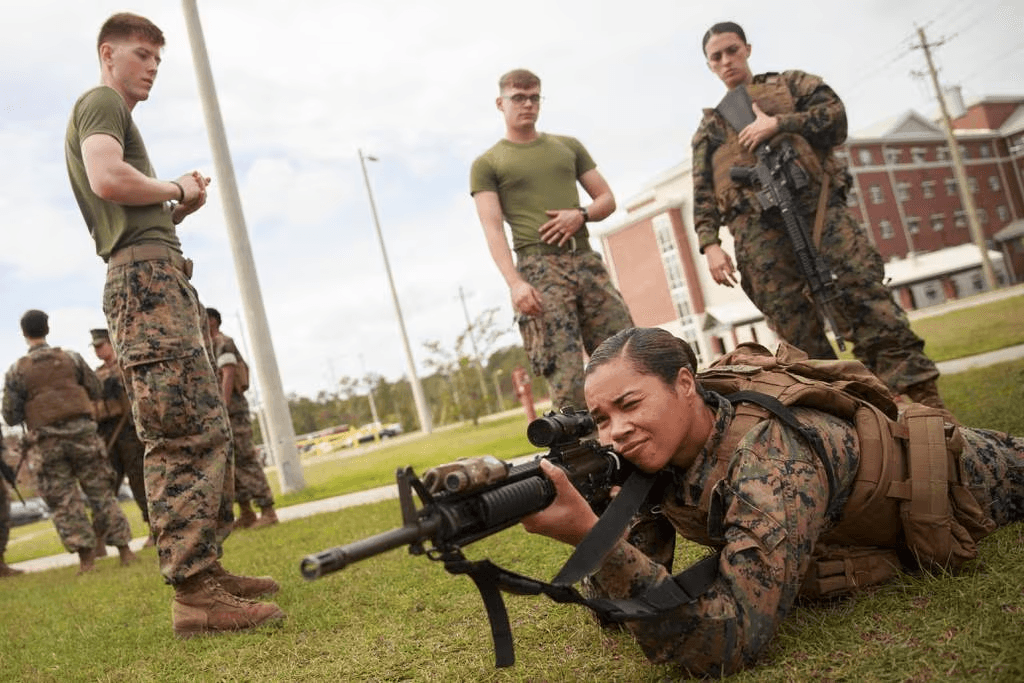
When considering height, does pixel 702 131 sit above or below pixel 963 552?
above

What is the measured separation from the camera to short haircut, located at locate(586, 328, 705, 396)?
2.12m

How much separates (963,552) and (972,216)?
137 feet

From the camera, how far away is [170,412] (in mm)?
3453

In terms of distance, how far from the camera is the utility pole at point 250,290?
11992mm

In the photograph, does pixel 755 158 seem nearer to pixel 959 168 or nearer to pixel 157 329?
pixel 157 329

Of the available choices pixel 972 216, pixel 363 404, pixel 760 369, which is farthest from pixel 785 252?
pixel 363 404

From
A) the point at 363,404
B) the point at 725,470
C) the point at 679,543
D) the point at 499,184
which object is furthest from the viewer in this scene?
the point at 363,404

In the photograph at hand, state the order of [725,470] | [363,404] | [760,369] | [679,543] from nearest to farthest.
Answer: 1. [725,470]
2. [760,369]
3. [679,543]
4. [363,404]

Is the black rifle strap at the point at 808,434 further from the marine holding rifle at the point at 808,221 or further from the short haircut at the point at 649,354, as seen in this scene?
the marine holding rifle at the point at 808,221

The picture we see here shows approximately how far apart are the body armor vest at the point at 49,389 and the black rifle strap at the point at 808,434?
7121mm

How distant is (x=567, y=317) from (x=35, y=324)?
5799 mm

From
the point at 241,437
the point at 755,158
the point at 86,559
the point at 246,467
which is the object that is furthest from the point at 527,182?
the point at 86,559

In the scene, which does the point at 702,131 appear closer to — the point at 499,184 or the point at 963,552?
the point at 499,184

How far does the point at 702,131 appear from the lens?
5.17m
